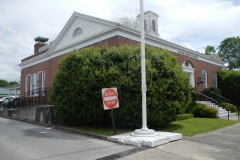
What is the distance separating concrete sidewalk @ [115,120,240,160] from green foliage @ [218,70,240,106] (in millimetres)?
14850

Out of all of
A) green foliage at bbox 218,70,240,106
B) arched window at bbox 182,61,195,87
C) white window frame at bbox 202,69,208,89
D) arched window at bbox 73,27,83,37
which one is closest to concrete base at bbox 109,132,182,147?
arched window at bbox 73,27,83,37

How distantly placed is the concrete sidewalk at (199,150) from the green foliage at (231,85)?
14.8 metres

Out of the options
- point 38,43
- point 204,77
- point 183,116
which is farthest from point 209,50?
point 183,116

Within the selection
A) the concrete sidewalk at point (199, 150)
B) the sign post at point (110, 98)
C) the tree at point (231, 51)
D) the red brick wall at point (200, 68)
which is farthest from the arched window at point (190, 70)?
the tree at point (231, 51)

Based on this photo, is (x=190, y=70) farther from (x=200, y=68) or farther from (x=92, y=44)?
(x=92, y=44)

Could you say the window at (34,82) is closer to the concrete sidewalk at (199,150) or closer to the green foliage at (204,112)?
the green foliage at (204,112)

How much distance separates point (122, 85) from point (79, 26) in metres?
9.71

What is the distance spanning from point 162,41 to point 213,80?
10.6 m

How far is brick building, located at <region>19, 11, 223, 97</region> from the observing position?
15.6 metres

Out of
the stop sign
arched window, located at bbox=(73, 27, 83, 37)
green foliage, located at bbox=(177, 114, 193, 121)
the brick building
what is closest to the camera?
the stop sign

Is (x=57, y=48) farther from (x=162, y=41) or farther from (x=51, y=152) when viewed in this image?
A: (x=51, y=152)

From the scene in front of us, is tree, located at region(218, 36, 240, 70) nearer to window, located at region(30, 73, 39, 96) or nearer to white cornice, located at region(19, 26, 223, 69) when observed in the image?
white cornice, located at region(19, 26, 223, 69)

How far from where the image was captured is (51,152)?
7309 mm

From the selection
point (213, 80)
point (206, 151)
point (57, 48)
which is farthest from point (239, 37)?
point (206, 151)
